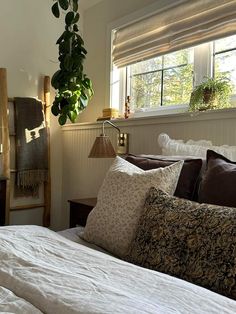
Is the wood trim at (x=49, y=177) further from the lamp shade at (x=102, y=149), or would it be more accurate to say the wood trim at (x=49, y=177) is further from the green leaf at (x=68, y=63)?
the lamp shade at (x=102, y=149)

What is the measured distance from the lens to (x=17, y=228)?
1.50 m

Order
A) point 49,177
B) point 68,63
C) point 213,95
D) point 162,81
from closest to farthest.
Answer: point 213,95 → point 162,81 → point 68,63 → point 49,177

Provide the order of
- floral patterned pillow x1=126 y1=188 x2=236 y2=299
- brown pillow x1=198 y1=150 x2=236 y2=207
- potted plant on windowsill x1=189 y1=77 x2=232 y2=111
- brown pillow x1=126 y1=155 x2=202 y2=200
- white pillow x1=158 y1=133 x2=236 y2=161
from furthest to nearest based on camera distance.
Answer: potted plant on windowsill x1=189 y1=77 x2=232 y2=111 → white pillow x1=158 y1=133 x2=236 y2=161 → brown pillow x1=126 y1=155 x2=202 y2=200 → brown pillow x1=198 y1=150 x2=236 y2=207 → floral patterned pillow x1=126 y1=188 x2=236 y2=299

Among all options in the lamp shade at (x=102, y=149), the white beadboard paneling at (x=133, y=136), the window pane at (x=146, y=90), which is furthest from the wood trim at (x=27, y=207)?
the window pane at (x=146, y=90)

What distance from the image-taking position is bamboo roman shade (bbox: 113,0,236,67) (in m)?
2.16

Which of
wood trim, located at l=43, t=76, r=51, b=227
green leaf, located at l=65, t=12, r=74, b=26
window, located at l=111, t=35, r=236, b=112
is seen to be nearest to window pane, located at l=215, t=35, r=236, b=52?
window, located at l=111, t=35, r=236, b=112

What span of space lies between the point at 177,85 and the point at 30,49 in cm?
144

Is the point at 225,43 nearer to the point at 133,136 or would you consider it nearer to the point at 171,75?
the point at 171,75

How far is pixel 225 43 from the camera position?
2.26m

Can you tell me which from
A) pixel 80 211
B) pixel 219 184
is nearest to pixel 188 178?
pixel 219 184

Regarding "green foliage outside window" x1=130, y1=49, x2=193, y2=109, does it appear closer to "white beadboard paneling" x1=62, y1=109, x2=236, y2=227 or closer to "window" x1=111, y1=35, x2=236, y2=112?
"window" x1=111, y1=35, x2=236, y2=112

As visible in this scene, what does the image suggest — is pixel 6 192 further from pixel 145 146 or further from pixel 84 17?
pixel 84 17

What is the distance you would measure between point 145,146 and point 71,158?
1.02 m

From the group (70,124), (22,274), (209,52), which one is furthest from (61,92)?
(22,274)
